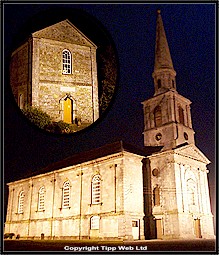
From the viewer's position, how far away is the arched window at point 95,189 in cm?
2645

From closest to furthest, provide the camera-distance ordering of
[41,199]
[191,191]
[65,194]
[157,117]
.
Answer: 1. [191,191]
2. [65,194]
3. [41,199]
4. [157,117]

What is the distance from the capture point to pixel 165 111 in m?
30.5

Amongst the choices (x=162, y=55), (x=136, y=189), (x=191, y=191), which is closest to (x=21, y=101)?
(x=136, y=189)

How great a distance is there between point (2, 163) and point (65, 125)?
3402mm

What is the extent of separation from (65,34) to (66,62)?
1365mm

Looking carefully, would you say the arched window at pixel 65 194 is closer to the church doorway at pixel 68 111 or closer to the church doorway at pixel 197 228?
the church doorway at pixel 197 228

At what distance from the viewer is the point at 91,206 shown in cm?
2631

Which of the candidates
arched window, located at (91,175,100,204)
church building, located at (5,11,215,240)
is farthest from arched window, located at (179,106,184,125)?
arched window, located at (91,175,100,204)

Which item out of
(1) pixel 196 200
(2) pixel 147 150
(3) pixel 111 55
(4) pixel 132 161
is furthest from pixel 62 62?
(1) pixel 196 200

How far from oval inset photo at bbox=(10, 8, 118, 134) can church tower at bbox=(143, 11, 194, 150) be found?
13336 mm

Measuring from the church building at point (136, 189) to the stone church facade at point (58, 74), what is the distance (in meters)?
7.73

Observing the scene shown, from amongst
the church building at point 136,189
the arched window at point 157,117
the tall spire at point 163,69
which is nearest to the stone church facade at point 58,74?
the church building at point 136,189

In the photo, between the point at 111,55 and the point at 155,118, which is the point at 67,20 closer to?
the point at 111,55

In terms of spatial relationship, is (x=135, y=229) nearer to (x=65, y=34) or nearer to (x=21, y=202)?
(x=21, y=202)
